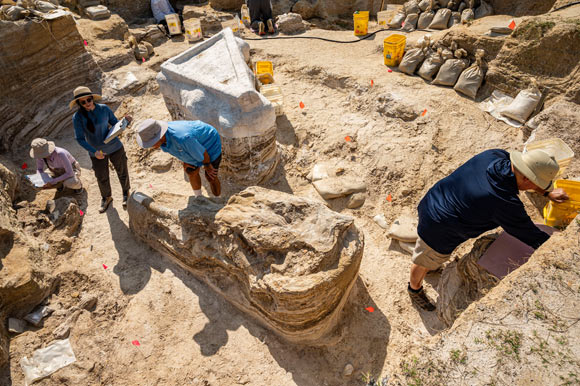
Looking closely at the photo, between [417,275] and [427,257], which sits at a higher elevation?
[427,257]

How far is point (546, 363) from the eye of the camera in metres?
1.76

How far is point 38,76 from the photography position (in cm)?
589

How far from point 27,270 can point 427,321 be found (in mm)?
4031

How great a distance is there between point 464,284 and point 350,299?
1.07 meters

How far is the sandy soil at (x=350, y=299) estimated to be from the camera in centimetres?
308

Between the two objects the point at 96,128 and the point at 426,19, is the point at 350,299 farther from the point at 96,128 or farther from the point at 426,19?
the point at 426,19

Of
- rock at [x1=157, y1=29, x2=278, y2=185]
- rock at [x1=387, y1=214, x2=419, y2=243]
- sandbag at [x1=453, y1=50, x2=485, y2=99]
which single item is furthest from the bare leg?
sandbag at [x1=453, y1=50, x2=485, y2=99]

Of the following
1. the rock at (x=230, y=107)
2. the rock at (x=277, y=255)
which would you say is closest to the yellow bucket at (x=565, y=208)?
the rock at (x=277, y=255)

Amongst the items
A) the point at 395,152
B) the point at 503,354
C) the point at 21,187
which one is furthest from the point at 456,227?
the point at 21,187

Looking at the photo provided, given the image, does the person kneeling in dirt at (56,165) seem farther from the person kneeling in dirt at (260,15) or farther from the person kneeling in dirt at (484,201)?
the person kneeling in dirt at (260,15)

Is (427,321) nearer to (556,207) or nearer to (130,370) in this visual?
(556,207)

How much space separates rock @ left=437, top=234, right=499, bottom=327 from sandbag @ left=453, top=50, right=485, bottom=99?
10.0ft

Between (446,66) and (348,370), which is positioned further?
(446,66)

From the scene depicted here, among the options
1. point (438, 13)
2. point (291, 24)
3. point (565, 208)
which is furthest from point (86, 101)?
point (438, 13)
